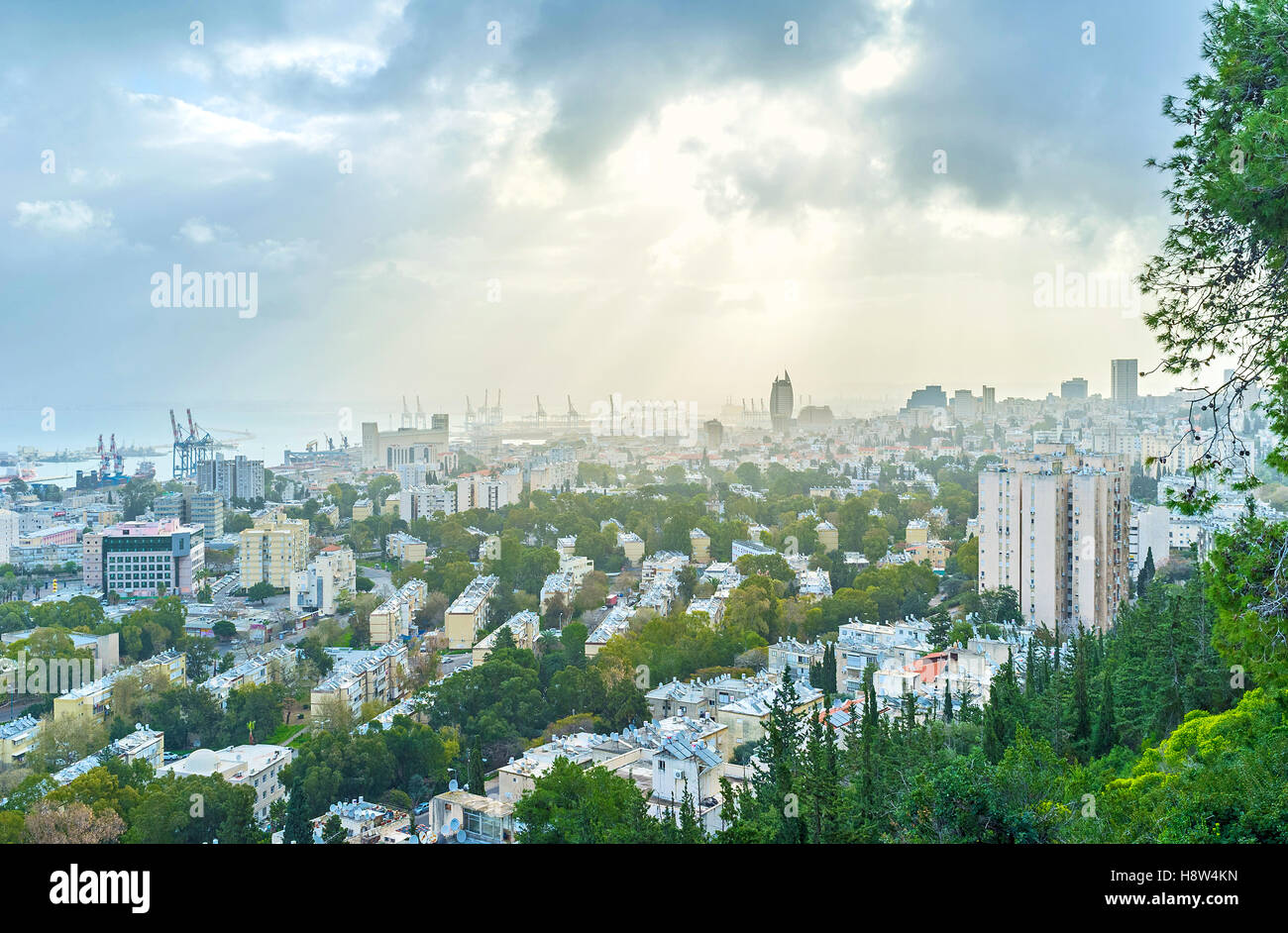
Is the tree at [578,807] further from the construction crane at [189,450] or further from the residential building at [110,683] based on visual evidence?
the construction crane at [189,450]

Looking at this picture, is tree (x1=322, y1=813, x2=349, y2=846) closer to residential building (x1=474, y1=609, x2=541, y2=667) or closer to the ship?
residential building (x1=474, y1=609, x2=541, y2=667)

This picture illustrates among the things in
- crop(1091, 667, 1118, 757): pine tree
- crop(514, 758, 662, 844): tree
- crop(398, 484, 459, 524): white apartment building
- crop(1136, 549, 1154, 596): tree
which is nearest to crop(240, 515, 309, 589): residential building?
crop(398, 484, 459, 524): white apartment building

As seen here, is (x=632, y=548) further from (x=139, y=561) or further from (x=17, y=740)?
(x=17, y=740)

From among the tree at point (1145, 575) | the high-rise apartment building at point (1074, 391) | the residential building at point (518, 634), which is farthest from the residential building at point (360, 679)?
the high-rise apartment building at point (1074, 391)

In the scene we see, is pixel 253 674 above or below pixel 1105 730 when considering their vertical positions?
below

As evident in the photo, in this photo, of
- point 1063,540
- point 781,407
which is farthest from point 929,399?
point 1063,540
